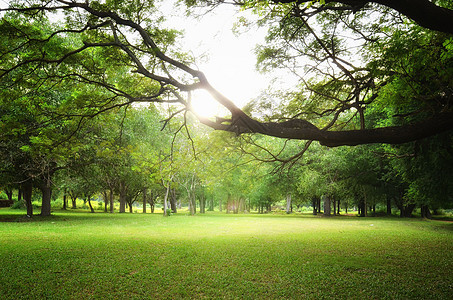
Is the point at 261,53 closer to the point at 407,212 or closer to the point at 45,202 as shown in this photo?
the point at 45,202

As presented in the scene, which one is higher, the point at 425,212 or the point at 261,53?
the point at 261,53

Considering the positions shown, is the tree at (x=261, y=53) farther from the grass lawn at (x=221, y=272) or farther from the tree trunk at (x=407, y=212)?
the tree trunk at (x=407, y=212)

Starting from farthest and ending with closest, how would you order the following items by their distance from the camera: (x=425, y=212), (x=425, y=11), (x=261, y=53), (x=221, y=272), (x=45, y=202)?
1. (x=425, y=212)
2. (x=45, y=202)
3. (x=261, y=53)
4. (x=221, y=272)
5. (x=425, y=11)

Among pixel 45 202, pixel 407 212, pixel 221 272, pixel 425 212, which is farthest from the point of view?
pixel 407 212

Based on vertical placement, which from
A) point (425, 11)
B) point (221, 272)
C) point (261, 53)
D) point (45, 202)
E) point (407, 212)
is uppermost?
point (261, 53)

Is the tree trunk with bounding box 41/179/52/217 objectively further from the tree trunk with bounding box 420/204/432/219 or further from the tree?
the tree trunk with bounding box 420/204/432/219

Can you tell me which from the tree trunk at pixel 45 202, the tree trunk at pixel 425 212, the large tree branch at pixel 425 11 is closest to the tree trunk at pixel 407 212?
the tree trunk at pixel 425 212

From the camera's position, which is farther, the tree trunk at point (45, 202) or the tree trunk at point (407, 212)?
the tree trunk at point (407, 212)

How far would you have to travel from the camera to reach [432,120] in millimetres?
5605

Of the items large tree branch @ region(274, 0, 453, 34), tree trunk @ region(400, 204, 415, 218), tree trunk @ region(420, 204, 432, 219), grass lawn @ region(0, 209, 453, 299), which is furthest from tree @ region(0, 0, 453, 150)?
tree trunk @ region(400, 204, 415, 218)

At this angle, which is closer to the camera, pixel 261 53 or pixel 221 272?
pixel 221 272

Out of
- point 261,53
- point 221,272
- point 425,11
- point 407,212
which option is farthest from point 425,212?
point 425,11

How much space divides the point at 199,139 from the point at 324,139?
15.8 feet

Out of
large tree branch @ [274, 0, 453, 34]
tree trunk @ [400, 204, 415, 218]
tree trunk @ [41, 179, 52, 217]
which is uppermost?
large tree branch @ [274, 0, 453, 34]
